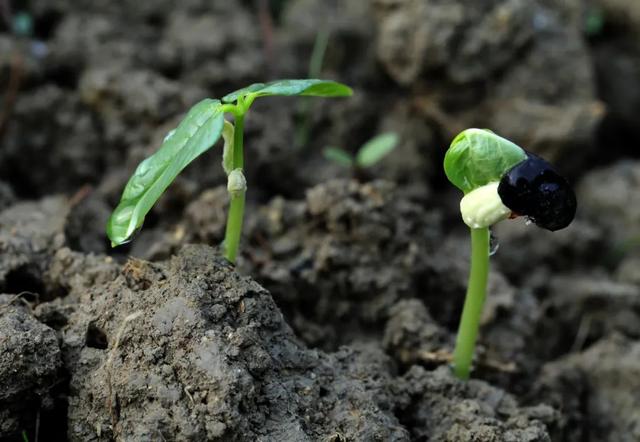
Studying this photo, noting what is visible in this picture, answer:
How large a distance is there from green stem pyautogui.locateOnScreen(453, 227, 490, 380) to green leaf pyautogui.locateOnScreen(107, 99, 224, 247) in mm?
519

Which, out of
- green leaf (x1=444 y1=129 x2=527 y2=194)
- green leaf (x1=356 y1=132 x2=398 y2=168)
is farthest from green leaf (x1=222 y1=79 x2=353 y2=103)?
green leaf (x1=356 y1=132 x2=398 y2=168)

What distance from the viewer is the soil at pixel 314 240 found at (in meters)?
1.34

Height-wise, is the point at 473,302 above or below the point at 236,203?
below

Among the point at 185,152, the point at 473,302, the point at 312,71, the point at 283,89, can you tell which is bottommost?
the point at 473,302

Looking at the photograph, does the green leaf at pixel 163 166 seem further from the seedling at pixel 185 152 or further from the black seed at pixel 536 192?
the black seed at pixel 536 192

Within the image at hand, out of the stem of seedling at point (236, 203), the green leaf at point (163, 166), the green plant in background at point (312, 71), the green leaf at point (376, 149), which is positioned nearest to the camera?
the green leaf at point (163, 166)

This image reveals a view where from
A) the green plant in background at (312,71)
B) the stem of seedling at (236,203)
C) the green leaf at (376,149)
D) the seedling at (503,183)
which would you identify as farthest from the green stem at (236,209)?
the green plant in background at (312,71)

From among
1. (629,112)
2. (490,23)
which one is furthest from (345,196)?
(629,112)

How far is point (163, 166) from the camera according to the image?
1296mm

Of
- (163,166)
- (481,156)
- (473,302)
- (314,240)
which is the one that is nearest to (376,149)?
(314,240)

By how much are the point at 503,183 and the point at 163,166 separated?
0.57m

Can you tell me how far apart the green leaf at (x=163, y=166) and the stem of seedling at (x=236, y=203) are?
5 centimetres

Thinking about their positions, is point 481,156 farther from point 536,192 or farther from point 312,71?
point 312,71

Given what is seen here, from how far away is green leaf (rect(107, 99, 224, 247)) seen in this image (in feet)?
4.08
